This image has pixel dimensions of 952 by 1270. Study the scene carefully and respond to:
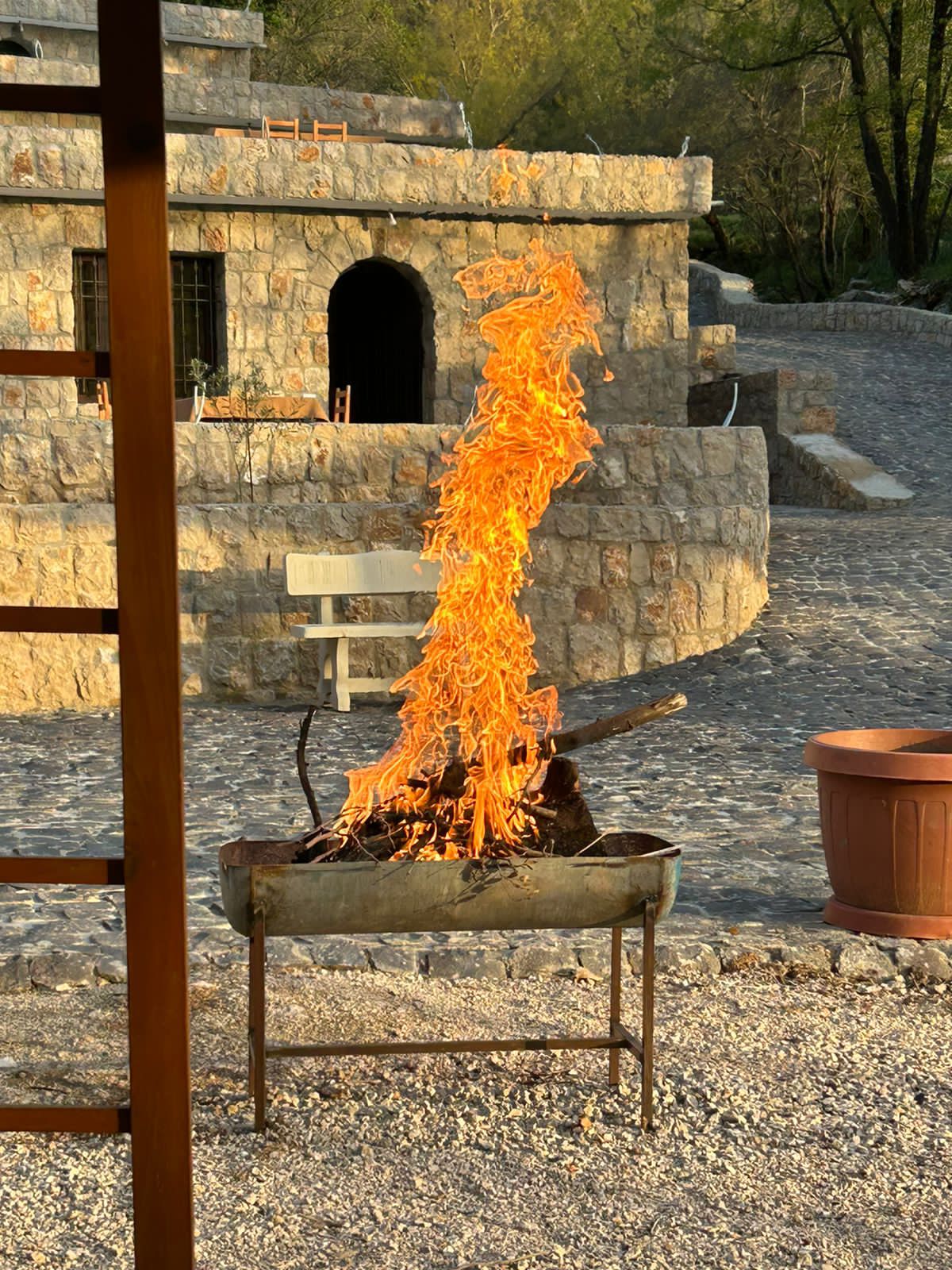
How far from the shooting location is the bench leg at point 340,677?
10.8 m

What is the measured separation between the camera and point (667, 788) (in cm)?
840

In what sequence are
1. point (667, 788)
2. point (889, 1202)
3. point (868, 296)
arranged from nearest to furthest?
point (889, 1202), point (667, 788), point (868, 296)

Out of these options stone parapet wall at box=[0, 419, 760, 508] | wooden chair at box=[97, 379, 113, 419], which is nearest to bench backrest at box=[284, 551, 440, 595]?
stone parapet wall at box=[0, 419, 760, 508]

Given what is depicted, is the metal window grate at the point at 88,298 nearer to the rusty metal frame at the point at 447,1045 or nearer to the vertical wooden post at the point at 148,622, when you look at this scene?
the rusty metal frame at the point at 447,1045

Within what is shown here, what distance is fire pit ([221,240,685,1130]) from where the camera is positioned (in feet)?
13.4

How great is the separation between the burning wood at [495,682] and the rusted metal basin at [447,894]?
180 mm

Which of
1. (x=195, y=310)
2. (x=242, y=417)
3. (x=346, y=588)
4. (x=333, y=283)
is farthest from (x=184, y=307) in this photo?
(x=346, y=588)

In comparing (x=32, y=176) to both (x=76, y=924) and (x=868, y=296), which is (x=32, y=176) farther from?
(x=868, y=296)

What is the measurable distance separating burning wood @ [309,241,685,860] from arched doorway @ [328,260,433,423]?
12.1 metres

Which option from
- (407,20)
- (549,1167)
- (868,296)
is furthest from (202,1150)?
(407,20)

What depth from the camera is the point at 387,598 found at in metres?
11.4

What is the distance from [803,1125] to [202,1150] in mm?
1605

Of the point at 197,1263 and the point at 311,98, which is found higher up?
the point at 311,98

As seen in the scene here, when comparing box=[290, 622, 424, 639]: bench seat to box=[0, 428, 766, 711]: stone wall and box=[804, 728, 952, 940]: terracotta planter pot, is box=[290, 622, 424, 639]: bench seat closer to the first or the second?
box=[0, 428, 766, 711]: stone wall
